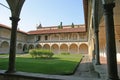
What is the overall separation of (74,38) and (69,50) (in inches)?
160

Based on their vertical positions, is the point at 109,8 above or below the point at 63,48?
above

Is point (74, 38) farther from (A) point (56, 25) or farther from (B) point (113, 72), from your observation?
(B) point (113, 72)

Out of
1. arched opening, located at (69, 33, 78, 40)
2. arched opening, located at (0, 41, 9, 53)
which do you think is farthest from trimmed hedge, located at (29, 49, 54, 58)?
arched opening, located at (69, 33, 78, 40)

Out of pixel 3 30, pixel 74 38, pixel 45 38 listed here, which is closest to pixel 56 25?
pixel 45 38

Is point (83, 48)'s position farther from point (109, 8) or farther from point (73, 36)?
point (109, 8)

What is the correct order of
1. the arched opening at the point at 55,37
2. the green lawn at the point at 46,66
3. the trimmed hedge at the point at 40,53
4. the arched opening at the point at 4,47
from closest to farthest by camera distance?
the green lawn at the point at 46,66
the trimmed hedge at the point at 40,53
the arched opening at the point at 4,47
the arched opening at the point at 55,37

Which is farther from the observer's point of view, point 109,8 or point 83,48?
point 83,48

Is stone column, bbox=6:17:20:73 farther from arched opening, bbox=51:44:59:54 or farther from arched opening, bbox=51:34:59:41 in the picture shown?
arched opening, bbox=51:44:59:54

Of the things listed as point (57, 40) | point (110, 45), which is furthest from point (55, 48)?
point (110, 45)

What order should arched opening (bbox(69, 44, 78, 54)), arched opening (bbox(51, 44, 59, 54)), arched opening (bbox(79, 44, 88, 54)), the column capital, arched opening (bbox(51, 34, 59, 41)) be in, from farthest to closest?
arched opening (bbox(51, 44, 59, 54)) < arched opening (bbox(51, 34, 59, 41)) < arched opening (bbox(69, 44, 78, 54)) < arched opening (bbox(79, 44, 88, 54)) < the column capital

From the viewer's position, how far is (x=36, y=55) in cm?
2347

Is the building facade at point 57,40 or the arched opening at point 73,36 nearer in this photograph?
the building facade at point 57,40

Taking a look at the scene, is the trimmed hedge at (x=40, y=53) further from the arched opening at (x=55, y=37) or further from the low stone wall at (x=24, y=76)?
the arched opening at (x=55, y=37)

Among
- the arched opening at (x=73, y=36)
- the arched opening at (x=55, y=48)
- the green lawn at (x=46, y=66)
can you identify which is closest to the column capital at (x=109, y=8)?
the green lawn at (x=46, y=66)
